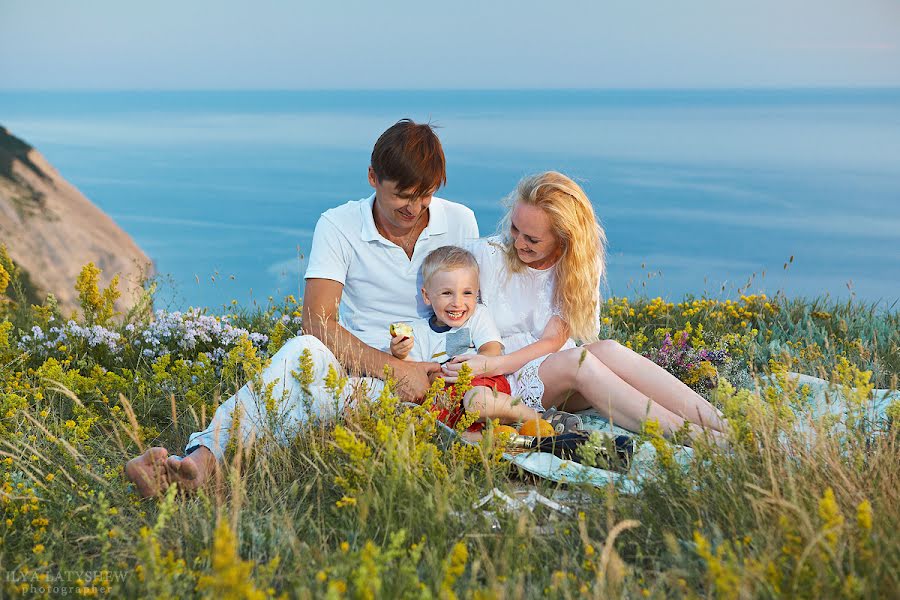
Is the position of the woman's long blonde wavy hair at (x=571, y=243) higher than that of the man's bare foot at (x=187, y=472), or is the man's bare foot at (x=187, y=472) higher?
the woman's long blonde wavy hair at (x=571, y=243)

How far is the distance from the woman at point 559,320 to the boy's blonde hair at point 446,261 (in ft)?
0.64

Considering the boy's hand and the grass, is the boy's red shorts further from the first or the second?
the boy's hand

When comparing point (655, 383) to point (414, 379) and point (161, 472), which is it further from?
point (161, 472)

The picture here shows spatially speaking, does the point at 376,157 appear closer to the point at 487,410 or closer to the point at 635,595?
the point at 487,410

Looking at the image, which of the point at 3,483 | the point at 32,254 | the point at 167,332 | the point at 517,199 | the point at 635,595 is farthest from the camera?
the point at 32,254

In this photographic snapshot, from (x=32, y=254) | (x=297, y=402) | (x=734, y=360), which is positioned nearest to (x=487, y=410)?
(x=297, y=402)

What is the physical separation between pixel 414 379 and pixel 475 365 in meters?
0.33

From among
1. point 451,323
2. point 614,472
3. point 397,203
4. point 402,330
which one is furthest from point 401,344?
point 614,472

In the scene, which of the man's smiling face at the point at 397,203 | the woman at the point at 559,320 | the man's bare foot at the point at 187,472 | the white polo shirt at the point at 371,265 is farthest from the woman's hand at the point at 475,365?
the man's bare foot at the point at 187,472

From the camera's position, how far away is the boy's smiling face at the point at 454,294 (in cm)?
487

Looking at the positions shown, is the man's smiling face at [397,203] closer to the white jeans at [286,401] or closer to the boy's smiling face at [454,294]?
the boy's smiling face at [454,294]

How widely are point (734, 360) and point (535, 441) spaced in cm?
262

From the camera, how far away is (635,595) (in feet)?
9.09

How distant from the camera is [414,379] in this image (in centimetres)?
462
